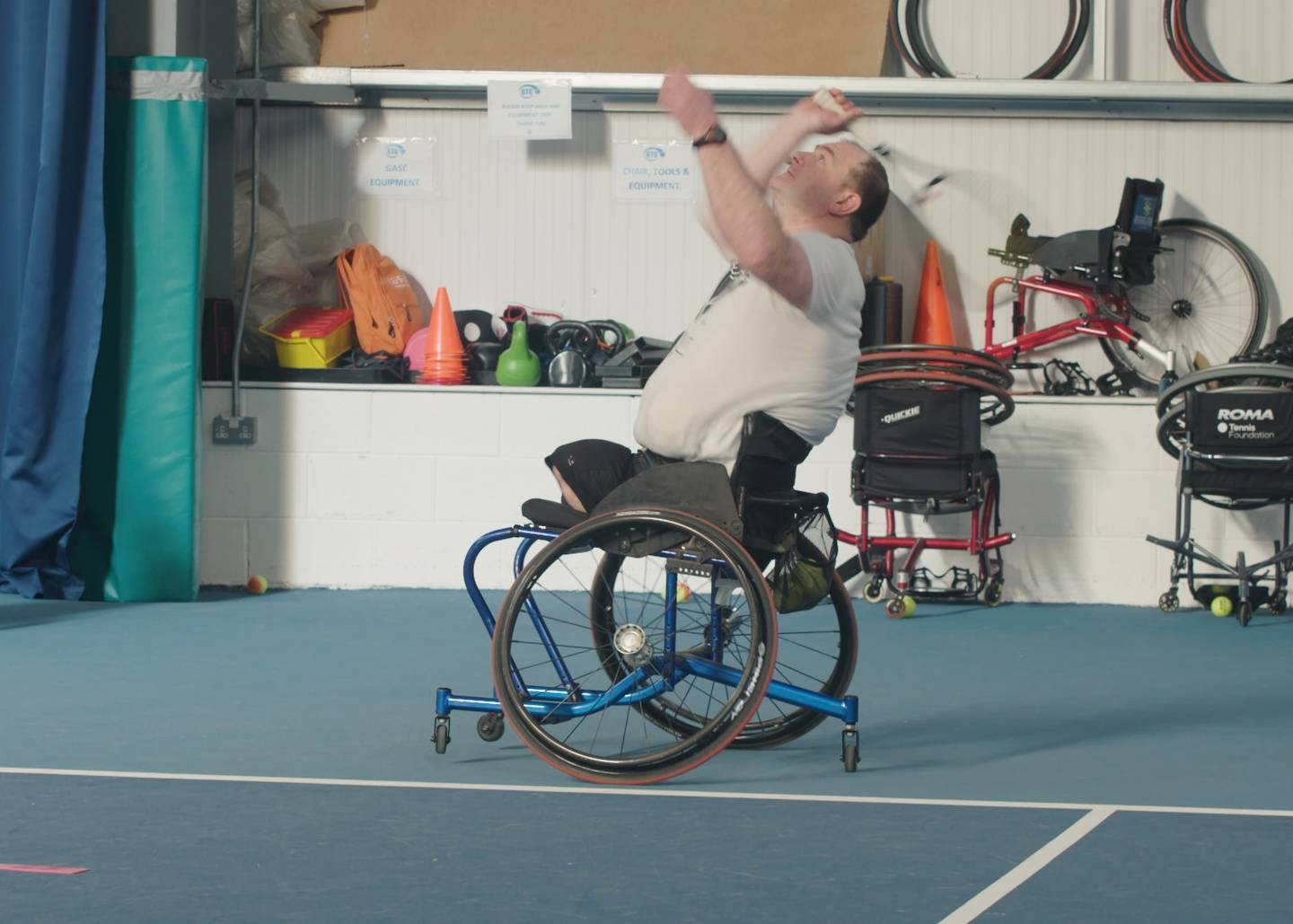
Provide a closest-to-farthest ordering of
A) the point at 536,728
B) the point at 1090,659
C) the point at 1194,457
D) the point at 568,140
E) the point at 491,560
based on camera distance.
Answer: the point at 536,728, the point at 1090,659, the point at 1194,457, the point at 491,560, the point at 568,140

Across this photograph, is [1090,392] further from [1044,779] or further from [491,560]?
[1044,779]

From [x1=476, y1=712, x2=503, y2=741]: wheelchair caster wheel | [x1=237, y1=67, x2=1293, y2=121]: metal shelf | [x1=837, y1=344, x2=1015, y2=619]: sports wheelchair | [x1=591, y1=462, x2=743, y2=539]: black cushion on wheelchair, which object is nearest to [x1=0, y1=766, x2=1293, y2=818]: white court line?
[x1=476, y1=712, x2=503, y2=741]: wheelchair caster wheel

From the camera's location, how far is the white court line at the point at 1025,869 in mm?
2576

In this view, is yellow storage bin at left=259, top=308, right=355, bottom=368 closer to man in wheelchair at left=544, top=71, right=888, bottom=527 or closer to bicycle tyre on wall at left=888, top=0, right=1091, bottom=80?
bicycle tyre on wall at left=888, top=0, right=1091, bottom=80

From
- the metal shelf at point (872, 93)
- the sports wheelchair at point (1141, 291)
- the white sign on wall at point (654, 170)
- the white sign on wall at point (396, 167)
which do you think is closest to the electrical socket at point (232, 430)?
the white sign on wall at point (396, 167)

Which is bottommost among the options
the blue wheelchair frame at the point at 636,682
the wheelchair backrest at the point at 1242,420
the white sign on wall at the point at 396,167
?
the blue wheelchair frame at the point at 636,682

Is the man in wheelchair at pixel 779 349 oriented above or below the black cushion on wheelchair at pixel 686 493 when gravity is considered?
above

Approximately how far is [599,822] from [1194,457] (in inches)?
151

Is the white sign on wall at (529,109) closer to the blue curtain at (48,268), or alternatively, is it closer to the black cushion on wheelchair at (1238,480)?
the blue curtain at (48,268)

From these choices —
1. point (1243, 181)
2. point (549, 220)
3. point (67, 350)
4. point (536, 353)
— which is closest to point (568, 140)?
point (549, 220)

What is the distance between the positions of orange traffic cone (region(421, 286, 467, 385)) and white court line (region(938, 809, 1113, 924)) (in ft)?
13.7

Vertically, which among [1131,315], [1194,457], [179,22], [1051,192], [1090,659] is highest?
[179,22]

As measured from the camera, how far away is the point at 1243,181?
7.28 metres

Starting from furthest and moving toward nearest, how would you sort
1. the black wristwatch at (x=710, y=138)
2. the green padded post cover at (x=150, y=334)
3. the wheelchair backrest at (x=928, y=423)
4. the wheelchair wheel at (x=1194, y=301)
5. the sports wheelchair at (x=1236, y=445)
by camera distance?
1. the wheelchair wheel at (x=1194, y=301)
2. the green padded post cover at (x=150, y=334)
3. the wheelchair backrest at (x=928, y=423)
4. the sports wheelchair at (x=1236, y=445)
5. the black wristwatch at (x=710, y=138)
